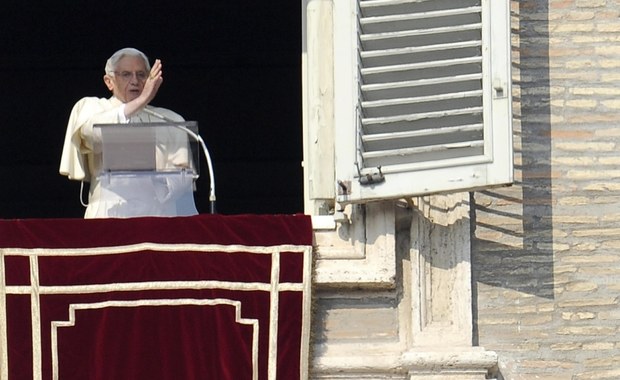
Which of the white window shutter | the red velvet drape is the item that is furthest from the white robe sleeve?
the white window shutter

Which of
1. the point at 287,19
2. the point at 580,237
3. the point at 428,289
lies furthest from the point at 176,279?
the point at 287,19

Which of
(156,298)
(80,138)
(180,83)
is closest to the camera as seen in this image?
(156,298)

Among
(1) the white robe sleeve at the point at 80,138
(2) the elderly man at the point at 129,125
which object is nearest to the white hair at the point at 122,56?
(2) the elderly man at the point at 129,125

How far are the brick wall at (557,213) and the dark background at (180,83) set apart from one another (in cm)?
353

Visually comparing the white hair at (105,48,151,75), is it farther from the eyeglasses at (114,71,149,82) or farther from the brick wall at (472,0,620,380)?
the brick wall at (472,0,620,380)

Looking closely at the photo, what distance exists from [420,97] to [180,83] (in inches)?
171

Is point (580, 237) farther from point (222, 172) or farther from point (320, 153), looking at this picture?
point (222, 172)

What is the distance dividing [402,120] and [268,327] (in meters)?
0.92

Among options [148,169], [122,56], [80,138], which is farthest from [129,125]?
[122,56]

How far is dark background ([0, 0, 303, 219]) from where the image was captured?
1307 centimetres

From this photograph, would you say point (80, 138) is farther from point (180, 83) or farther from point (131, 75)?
point (180, 83)

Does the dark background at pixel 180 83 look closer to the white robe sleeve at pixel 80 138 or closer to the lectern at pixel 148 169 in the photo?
the white robe sleeve at pixel 80 138

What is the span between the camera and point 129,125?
30.6 feet

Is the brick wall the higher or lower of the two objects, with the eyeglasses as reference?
lower
